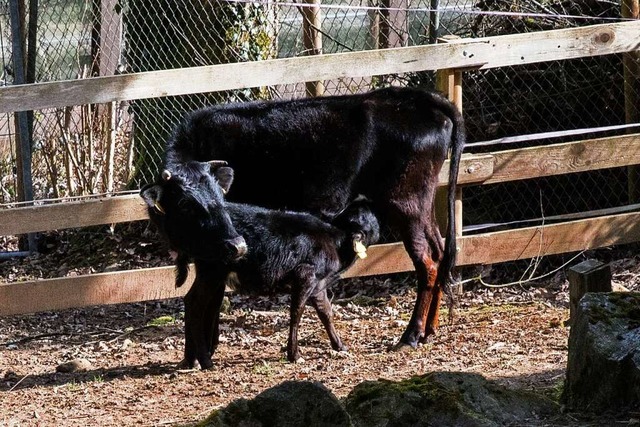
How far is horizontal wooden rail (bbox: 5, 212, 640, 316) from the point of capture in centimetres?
784

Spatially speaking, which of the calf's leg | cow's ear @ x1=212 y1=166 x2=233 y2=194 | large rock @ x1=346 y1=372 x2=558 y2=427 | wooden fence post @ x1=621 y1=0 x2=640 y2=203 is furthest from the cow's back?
large rock @ x1=346 y1=372 x2=558 y2=427

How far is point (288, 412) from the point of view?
407 cm

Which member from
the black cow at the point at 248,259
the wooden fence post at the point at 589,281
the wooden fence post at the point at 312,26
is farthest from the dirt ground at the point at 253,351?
the wooden fence post at the point at 312,26

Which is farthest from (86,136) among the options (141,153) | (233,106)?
(233,106)

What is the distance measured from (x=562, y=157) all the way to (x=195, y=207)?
3.06 m

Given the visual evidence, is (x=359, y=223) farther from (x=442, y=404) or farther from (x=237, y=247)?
(x=442, y=404)

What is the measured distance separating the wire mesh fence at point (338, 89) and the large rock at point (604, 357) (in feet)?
14.7

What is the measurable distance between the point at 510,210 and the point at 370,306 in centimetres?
188

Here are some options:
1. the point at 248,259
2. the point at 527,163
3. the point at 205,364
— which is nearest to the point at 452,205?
the point at 527,163

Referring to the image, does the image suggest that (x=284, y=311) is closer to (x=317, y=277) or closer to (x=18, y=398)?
(x=317, y=277)

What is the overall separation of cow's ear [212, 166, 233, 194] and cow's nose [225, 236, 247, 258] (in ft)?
1.55

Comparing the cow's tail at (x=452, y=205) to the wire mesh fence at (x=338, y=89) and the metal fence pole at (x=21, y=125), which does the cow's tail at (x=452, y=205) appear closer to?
the wire mesh fence at (x=338, y=89)

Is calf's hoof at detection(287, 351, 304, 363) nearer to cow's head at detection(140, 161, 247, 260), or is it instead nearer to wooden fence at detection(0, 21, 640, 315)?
cow's head at detection(140, 161, 247, 260)

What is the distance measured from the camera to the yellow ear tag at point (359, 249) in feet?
24.2
